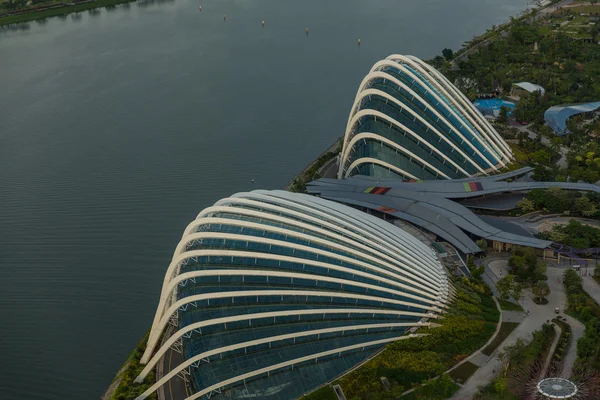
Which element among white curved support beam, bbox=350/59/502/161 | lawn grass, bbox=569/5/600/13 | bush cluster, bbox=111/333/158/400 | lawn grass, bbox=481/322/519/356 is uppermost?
white curved support beam, bbox=350/59/502/161

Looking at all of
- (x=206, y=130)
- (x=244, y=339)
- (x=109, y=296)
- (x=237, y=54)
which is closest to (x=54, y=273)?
(x=109, y=296)

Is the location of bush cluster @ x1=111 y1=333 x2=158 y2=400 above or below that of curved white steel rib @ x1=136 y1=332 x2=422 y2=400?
below

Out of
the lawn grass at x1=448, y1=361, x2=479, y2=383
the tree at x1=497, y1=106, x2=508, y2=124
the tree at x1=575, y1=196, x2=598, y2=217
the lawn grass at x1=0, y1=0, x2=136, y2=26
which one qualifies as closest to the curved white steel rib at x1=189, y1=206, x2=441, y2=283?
the lawn grass at x1=448, y1=361, x2=479, y2=383

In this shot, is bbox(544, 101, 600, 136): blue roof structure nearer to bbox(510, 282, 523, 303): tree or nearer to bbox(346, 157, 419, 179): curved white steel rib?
bbox(346, 157, 419, 179): curved white steel rib

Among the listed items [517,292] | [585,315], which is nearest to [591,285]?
[585,315]

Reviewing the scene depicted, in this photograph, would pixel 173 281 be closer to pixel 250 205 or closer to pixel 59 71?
pixel 250 205

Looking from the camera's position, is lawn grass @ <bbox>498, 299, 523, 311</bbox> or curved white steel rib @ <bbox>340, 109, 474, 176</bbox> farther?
curved white steel rib @ <bbox>340, 109, 474, 176</bbox>

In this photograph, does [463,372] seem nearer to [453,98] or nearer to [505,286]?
[505,286]
